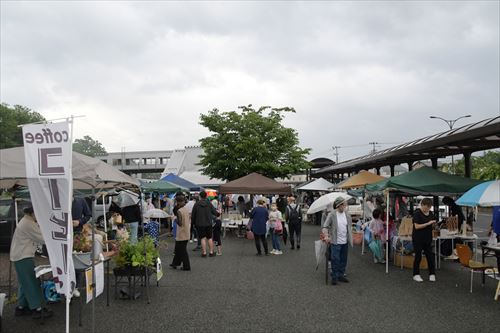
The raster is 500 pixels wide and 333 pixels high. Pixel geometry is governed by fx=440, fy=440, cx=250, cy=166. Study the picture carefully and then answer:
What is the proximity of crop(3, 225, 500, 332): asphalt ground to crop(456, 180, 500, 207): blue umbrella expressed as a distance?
1.65 metres

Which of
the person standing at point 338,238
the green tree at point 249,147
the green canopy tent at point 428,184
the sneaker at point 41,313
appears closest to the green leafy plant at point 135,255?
the sneaker at point 41,313

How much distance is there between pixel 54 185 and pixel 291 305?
409 centimetres

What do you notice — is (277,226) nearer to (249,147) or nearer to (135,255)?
(135,255)

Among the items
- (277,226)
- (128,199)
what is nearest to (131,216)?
(128,199)

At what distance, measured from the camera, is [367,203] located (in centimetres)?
1641

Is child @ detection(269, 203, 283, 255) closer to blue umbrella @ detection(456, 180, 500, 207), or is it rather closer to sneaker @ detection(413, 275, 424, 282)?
sneaker @ detection(413, 275, 424, 282)

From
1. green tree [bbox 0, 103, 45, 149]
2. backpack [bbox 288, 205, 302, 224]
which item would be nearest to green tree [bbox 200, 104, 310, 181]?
backpack [bbox 288, 205, 302, 224]

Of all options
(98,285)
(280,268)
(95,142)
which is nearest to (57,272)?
(98,285)

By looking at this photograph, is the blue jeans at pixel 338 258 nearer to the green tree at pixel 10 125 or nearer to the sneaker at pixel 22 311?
the sneaker at pixel 22 311

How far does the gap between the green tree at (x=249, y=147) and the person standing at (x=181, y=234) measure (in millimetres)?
15228

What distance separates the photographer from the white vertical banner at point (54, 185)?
484cm

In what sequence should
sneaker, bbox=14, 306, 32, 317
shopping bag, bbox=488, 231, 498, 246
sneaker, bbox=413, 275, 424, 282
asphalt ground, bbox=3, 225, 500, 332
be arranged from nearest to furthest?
asphalt ground, bbox=3, 225, 500, 332, sneaker, bbox=14, 306, 32, 317, shopping bag, bbox=488, 231, 498, 246, sneaker, bbox=413, 275, 424, 282

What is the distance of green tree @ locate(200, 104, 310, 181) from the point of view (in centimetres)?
2567

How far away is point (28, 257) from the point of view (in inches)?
242
